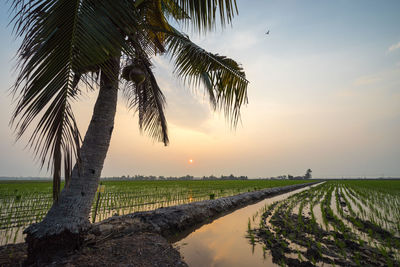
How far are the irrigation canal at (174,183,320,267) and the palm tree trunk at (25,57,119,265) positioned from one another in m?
1.88

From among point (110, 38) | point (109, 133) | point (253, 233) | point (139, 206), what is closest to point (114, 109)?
point (109, 133)

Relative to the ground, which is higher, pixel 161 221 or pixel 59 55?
pixel 59 55

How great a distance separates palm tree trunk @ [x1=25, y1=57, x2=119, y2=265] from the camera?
2.21 m

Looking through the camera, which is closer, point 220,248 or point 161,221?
point 220,248

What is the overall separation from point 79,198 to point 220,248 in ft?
9.17

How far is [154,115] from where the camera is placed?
453 cm

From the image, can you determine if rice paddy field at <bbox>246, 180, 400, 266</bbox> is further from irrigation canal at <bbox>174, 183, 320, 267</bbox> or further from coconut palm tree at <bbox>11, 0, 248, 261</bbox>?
coconut palm tree at <bbox>11, 0, 248, 261</bbox>

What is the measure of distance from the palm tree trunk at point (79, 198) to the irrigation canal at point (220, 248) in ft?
6.18

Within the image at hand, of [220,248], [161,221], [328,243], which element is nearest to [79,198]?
[161,221]

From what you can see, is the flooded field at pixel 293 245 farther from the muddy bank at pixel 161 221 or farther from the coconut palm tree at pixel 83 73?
the coconut palm tree at pixel 83 73

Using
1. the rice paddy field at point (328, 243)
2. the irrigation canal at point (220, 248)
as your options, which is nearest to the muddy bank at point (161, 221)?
the irrigation canal at point (220, 248)

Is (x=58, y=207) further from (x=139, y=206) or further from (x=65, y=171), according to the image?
(x=139, y=206)

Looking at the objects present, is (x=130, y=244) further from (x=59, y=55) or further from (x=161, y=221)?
(x=59, y=55)

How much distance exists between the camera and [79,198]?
2467mm
